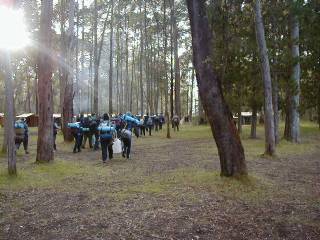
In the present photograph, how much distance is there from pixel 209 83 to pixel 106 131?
5.52 m

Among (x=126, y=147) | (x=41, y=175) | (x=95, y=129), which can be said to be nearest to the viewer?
(x=41, y=175)

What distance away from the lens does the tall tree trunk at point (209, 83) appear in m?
9.81

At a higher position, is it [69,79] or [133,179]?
[69,79]

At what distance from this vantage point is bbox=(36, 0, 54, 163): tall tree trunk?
43.9 ft

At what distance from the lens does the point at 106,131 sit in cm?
1441

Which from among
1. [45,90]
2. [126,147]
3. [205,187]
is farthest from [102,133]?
[205,187]

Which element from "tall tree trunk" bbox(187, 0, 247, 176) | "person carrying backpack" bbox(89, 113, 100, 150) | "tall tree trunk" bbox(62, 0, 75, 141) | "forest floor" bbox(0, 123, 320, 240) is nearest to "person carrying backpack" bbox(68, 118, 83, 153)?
"person carrying backpack" bbox(89, 113, 100, 150)

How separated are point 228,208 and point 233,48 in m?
4.29

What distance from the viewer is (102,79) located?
87500 mm

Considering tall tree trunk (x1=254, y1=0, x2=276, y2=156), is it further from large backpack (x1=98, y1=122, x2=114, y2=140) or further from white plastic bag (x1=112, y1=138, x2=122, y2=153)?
large backpack (x1=98, y1=122, x2=114, y2=140)

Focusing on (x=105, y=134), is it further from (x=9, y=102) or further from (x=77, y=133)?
(x=77, y=133)

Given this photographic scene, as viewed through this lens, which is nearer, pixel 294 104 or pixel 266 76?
pixel 266 76

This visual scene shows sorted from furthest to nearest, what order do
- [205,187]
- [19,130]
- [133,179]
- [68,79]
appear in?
[68,79] → [19,130] → [133,179] → [205,187]

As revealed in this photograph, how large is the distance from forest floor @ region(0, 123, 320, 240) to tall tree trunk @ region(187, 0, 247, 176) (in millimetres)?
1008
